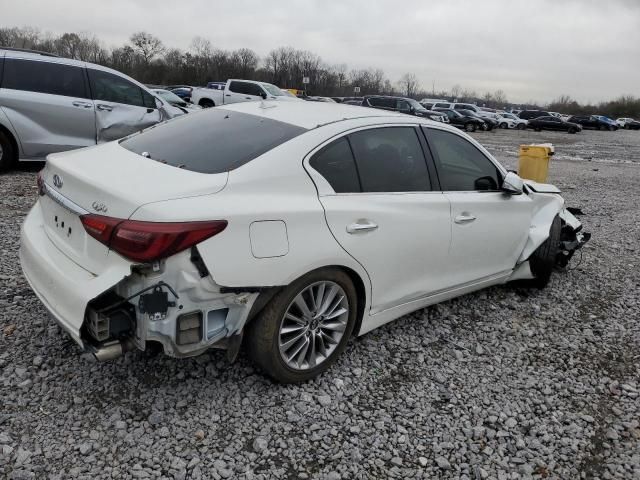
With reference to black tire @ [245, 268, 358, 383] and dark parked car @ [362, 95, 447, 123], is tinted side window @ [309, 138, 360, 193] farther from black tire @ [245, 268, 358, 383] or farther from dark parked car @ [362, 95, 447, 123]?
dark parked car @ [362, 95, 447, 123]

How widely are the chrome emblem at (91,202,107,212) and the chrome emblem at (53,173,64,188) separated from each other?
1.47 feet

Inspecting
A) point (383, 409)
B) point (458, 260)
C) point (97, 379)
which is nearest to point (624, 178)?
point (458, 260)

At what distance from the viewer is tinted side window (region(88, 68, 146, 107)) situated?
8000mm

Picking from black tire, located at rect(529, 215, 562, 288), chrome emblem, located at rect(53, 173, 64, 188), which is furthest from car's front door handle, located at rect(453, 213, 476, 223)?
chrome emblem, located at rect(53, 173, 64, 188)

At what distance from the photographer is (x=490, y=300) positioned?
4.60 m

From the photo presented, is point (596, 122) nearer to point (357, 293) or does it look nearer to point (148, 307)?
point (357, 293)

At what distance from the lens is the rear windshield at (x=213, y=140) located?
2.87 metres

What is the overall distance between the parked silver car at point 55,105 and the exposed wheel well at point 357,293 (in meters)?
6.15

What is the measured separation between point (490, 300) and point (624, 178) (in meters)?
12.3

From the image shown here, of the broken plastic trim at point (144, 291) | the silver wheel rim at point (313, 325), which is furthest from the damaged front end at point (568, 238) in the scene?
the broken plastic trim at point (144, 291)

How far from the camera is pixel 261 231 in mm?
2559

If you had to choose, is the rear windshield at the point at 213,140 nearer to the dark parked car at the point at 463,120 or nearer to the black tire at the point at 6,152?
the black tire at the point at 6,152

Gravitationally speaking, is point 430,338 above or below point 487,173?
below

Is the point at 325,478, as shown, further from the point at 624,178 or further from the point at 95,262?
the point at 624,178
